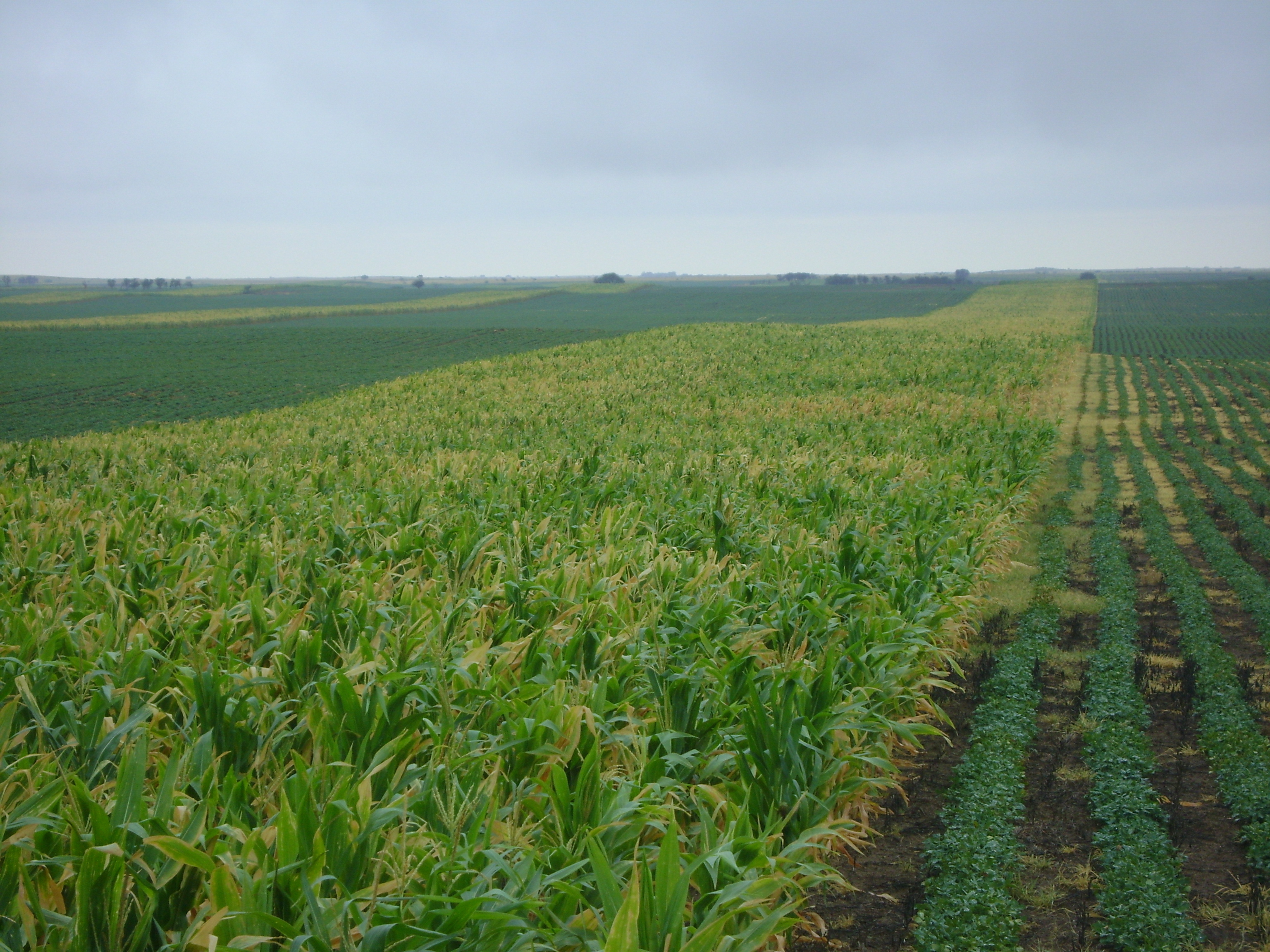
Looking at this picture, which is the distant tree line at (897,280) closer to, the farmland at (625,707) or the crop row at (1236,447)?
the crop row at (1236,447)

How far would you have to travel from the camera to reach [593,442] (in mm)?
14711

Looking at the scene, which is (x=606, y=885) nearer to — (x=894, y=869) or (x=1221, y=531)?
(x=894, y=869)

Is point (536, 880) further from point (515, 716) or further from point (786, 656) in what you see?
point (786, 656)

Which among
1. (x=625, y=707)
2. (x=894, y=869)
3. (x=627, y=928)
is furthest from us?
(x=625, y=707)

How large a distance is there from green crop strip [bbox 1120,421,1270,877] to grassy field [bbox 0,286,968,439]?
86.3 ft

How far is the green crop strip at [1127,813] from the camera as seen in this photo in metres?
4.16

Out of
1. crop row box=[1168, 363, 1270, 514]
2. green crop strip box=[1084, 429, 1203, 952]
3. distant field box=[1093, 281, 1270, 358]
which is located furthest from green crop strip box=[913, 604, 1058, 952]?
distant field box=[1093, 281, 1270, 358]

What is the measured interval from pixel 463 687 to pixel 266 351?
4811 centimetres

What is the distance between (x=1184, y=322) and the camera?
6169cm

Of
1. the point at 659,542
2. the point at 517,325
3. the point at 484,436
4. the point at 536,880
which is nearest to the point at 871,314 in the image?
the point at 517,325

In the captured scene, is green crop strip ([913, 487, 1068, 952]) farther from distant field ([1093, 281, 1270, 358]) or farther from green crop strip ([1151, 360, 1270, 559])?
distant field ([1093, 281, 1270, 358])

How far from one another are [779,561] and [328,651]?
394 centimetres

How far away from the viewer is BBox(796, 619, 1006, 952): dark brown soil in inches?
166

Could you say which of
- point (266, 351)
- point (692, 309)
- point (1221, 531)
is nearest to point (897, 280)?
point (692, 309)
